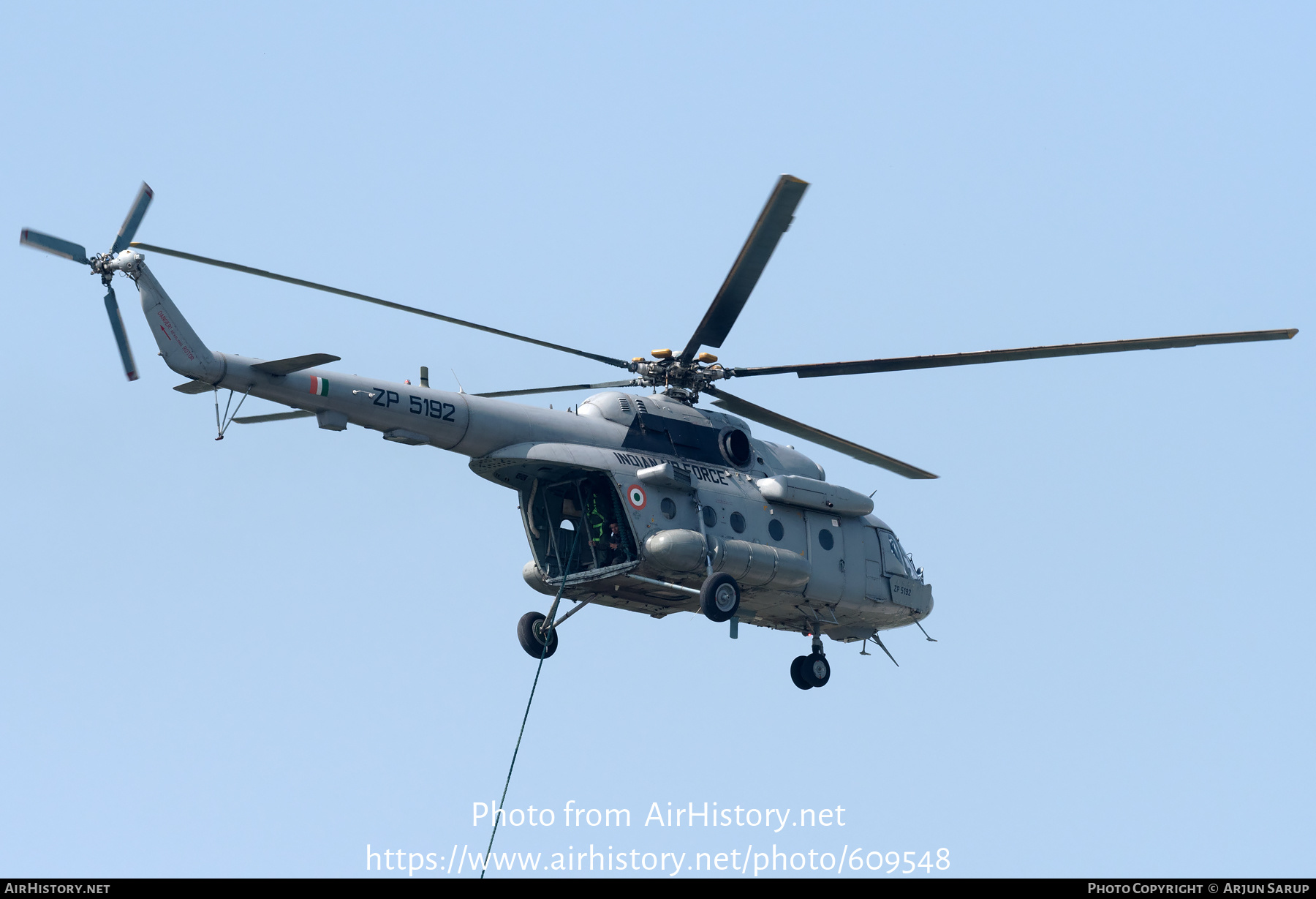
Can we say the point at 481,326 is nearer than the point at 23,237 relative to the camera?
No

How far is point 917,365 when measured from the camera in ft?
87.9

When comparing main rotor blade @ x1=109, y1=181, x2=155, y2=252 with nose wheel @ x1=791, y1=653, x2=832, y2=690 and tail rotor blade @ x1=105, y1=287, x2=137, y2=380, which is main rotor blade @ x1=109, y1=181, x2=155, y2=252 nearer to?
tail rotor blade @ x1=105, y1=287, x2=137, y2=380

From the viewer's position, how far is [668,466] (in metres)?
27.2

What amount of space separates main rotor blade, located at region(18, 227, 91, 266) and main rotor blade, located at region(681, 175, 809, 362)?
9560mm

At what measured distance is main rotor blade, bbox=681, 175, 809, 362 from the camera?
23891 mm

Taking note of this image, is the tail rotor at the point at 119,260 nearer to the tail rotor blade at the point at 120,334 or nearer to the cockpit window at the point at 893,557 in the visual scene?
the tail rotor blade at the point at 120,334

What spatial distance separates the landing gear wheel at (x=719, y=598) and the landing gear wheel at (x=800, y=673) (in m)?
3.69

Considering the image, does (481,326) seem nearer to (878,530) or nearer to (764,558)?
(764,558)

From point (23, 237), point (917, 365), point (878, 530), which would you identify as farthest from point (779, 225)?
point (23, 237)

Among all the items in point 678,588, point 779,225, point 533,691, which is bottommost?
point 533,691

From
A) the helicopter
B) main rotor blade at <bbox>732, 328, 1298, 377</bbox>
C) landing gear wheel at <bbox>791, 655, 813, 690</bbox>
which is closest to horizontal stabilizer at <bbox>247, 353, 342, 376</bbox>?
the helicopter

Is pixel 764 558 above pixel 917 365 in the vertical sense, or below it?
below

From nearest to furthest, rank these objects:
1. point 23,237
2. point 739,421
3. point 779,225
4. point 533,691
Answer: point 23,237 → point 779,225 → point 533,691 → point 739,421

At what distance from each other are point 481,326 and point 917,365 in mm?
7224
